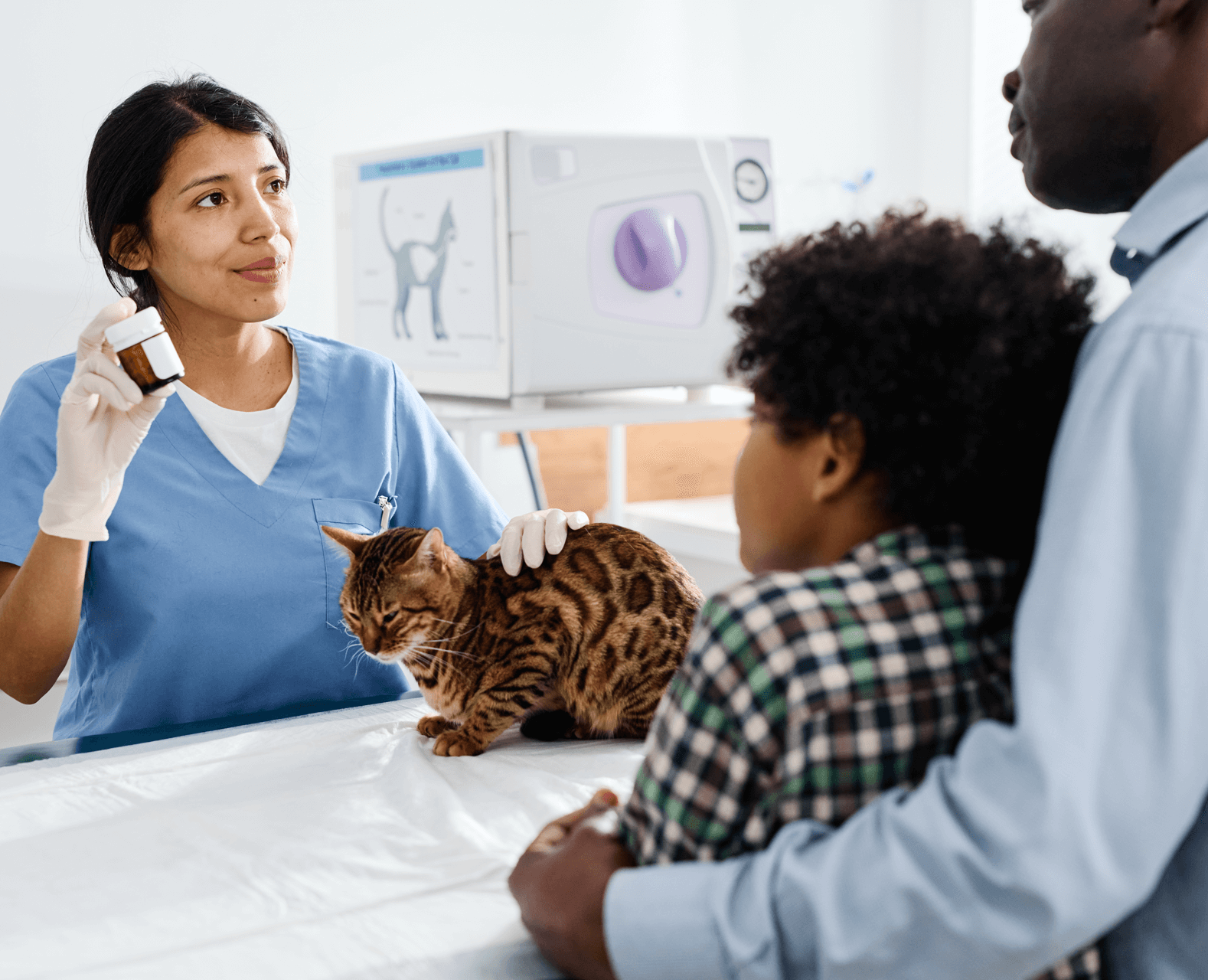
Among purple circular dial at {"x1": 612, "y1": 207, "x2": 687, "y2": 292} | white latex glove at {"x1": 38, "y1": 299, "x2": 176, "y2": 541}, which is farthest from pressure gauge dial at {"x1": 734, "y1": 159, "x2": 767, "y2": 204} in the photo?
white latex glove at {"x1": 38, "y1": 299, "x2": 176, "y2": 541}

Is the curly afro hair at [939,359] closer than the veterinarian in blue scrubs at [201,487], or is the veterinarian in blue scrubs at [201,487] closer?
the curly afro hair at [939,359]

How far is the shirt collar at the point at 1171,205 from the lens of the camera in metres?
0.51

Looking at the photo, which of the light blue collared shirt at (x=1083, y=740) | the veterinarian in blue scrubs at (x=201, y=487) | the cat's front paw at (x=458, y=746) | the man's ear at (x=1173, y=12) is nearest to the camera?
the light blue collared shirt at (x=1083, y=740)

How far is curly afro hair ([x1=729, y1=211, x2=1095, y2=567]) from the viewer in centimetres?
50

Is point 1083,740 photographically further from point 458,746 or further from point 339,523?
point 339,523

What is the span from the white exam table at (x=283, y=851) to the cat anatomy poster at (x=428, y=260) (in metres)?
1.17

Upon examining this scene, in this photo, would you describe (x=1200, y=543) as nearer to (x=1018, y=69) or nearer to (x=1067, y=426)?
(x=1067, y=426)

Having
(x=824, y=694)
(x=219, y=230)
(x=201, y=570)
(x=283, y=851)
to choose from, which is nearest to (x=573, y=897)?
(x=824, y=694)

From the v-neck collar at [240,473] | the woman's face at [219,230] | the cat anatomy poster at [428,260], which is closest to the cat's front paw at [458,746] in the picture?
the v-neck collar at [240,473]

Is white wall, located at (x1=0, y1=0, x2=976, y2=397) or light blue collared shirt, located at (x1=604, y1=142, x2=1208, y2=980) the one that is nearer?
light blue collared shirt, located at (x1=604, y1=142, x2=1208, y2=980)

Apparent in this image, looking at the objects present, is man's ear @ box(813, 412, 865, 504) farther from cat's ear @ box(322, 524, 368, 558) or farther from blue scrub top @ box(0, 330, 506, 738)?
blue scrub top @ box(0, 330, 506, 738)

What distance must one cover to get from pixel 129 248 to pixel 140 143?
122mm

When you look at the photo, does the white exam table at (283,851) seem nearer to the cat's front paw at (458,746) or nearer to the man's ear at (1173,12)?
the cat's front paw at (458,746)

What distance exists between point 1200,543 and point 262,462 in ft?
3.35
